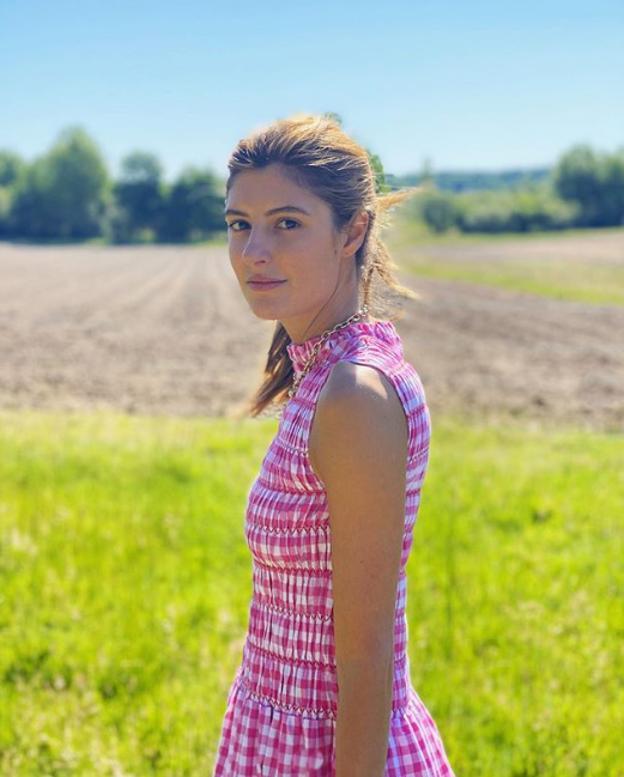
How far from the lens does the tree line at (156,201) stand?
299ft

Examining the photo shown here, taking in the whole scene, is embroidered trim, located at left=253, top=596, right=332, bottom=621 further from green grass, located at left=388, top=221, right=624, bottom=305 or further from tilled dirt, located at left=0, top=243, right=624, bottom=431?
green grass, located at left=388, top=221, right=624, bottom=305

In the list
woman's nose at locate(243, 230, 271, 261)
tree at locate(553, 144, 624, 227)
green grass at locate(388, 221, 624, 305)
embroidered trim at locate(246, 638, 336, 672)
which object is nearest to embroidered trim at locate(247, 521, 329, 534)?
embroidered trim at locate(246, 638, 336, 672)

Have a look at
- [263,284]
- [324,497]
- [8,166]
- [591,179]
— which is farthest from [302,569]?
[8,166]

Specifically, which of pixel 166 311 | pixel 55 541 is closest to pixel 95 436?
pixel 55 541

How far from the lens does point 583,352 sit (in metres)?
17.8

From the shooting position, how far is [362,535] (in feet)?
5.18

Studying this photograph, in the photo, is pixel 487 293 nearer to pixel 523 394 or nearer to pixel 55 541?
pixel 523 394

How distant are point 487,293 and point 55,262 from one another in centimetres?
3622

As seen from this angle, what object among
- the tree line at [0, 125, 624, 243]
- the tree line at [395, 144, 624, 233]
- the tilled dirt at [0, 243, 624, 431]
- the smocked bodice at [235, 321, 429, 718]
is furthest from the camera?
the tree line at [0, 125, 624, 243]

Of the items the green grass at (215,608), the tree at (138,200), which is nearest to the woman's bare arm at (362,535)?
the green grass at (215,608)

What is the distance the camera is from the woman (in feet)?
5.24

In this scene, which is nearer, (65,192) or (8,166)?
(65,192)

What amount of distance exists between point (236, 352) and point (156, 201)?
10108cm

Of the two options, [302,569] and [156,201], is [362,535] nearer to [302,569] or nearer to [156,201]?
[302,569]
